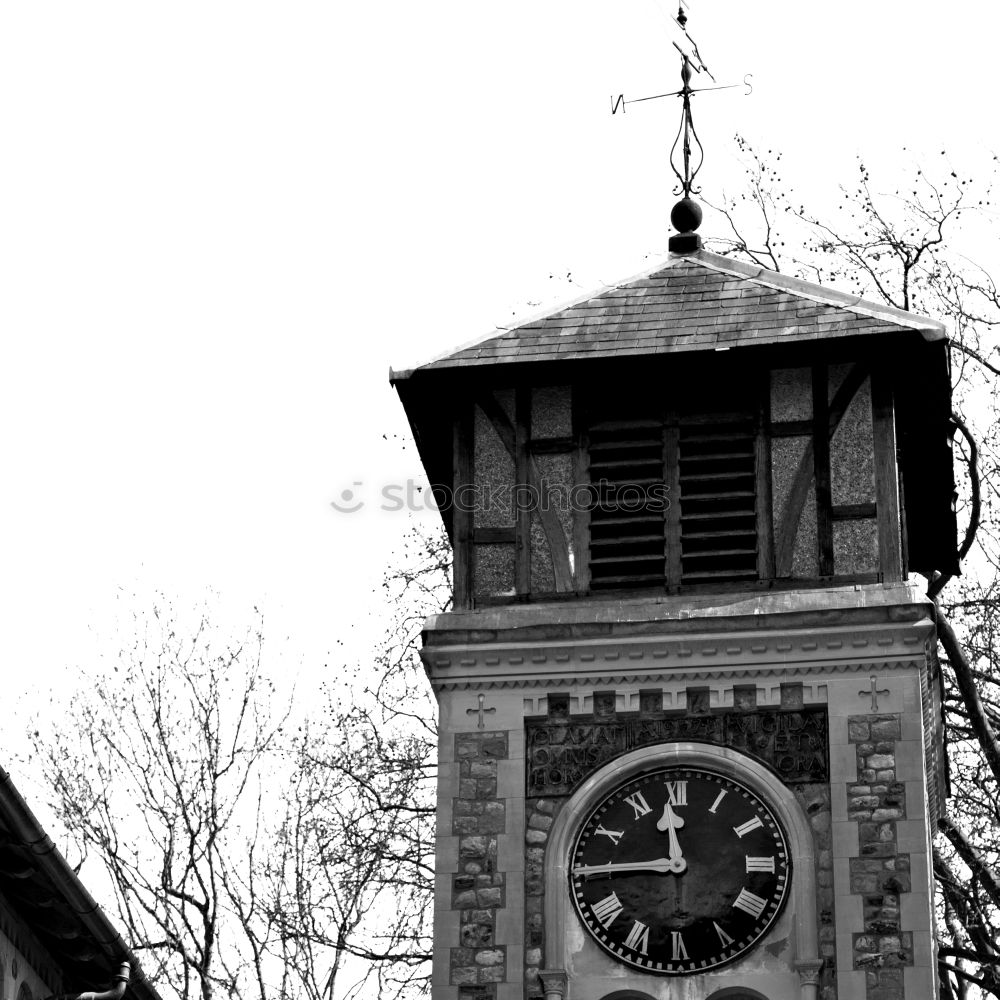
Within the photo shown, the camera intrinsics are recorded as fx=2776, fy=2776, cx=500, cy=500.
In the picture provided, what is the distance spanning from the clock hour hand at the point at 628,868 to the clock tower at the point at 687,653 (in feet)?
0.07

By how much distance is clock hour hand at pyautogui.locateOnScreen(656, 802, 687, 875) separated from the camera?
1770 cm

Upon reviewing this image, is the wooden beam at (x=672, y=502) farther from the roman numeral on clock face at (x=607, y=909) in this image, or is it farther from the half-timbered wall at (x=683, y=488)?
the roman numeral on clock face at (x=607, y=909)

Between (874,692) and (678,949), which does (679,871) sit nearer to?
(678,949)

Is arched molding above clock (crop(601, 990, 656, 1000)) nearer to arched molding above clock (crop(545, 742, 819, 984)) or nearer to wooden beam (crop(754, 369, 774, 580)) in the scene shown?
arched molding above clock (crop(545, 742, 819, 984))

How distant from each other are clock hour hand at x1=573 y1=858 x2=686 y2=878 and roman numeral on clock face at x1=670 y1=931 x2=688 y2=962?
46 cm

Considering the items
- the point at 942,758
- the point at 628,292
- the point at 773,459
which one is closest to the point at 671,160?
the point at 628,292

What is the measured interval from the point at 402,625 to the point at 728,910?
727 centimetres

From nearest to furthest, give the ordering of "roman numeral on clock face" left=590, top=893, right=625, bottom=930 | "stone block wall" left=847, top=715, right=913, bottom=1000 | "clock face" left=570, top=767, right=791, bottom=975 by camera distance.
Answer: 1. "stone block wall" left=847, top=715, right=913, bottom=1000
2. "clock face" left=570, top=767, right=791, bottom=975
3. "roman numeral on clock face" left=590, top=893, right=625, bottom=930

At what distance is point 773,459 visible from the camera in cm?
1897

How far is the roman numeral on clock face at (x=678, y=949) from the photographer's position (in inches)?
685

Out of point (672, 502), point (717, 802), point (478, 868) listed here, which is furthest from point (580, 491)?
point (478, 868)

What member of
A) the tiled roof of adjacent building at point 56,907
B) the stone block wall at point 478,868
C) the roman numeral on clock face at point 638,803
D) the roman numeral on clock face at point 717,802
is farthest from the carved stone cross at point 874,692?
the tiled roof of adjacent building at point 56,907

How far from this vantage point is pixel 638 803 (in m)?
18.0

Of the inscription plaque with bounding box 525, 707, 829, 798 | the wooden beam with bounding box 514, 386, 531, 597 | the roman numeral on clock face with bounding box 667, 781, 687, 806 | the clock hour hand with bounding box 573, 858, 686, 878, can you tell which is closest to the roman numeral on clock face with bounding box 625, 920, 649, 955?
the clock hour hand with bounding box 573, 858, 686, 878
